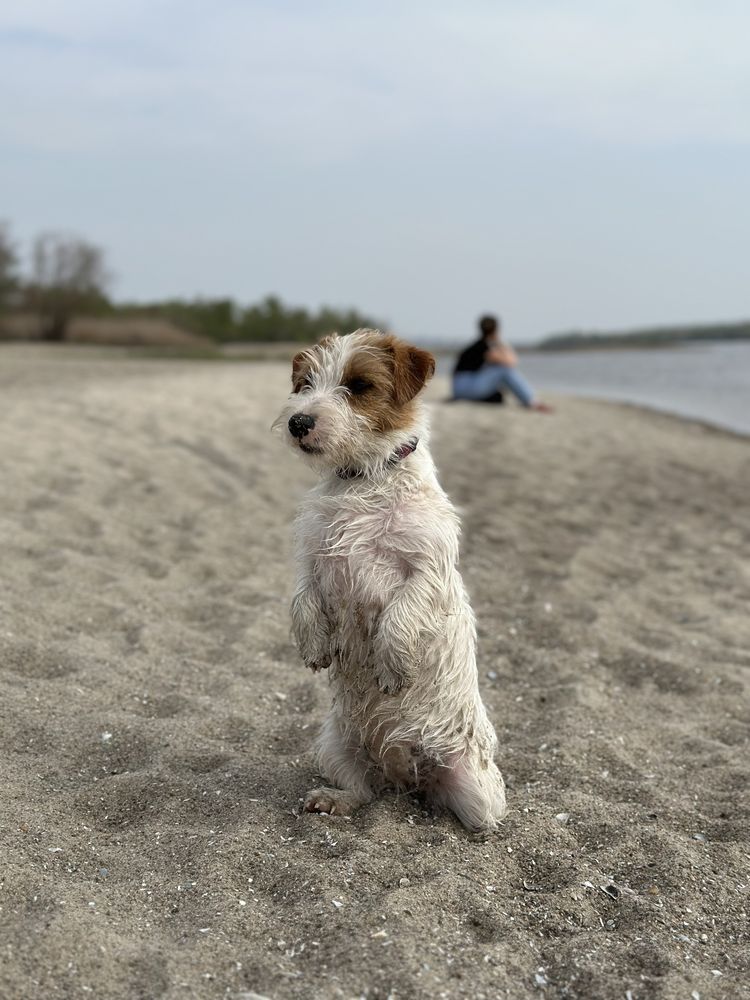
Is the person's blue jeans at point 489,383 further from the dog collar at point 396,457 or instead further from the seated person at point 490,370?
the dog collar at point 396,457

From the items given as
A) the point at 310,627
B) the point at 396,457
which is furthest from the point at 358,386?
the point at 310,627

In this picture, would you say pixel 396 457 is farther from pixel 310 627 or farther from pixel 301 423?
pixel 310 627

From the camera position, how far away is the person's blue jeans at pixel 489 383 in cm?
1864

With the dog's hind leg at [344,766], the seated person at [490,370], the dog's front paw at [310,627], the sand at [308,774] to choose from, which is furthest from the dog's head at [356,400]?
the seated person at [490,370]

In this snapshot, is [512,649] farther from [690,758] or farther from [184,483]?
[184,483]

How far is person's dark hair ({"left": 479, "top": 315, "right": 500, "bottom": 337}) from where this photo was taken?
18.5 metres

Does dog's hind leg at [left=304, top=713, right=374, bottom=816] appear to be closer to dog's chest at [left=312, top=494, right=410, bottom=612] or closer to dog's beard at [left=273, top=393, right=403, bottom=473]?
dog's chest at [left=312, top=494, right=410, bottom=612]

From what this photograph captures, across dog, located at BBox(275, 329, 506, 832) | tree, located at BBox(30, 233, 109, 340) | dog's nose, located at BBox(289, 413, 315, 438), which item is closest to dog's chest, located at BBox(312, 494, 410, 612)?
dog, located at BBox(275, 329, 506, 832)

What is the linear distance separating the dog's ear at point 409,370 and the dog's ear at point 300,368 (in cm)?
34

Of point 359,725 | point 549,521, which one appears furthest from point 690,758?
point 549,521

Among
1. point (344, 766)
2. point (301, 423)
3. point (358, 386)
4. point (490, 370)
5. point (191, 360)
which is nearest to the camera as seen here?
point (301, 423)

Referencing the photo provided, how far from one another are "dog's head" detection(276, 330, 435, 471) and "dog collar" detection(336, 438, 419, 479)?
0.08ft

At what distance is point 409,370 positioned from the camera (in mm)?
3711

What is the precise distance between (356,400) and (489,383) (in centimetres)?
1550
